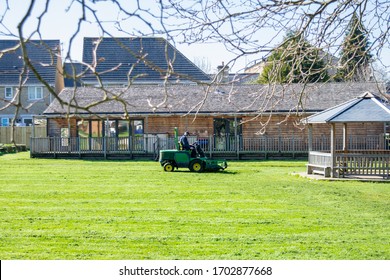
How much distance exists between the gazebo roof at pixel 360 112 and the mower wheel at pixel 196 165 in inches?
194

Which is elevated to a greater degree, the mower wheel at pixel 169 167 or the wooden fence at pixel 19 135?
the wooden fence at pixel 19 135

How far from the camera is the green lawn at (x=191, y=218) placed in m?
12.3

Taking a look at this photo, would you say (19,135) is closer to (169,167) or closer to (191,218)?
(169,167)

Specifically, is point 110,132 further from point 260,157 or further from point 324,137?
point 324,137

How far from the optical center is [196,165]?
3033 centimetres

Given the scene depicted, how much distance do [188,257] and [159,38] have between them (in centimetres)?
478

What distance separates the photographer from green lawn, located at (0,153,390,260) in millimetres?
12266

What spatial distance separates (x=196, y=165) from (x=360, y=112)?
7.13 meters

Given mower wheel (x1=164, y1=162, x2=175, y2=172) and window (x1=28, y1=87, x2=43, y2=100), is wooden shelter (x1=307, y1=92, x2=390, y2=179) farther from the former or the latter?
window (x1=28, y1=87, x2=43, y2=100)

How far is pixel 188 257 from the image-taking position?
11594mm

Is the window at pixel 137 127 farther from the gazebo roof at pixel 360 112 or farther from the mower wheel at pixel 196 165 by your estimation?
the gazebo roof at pixel 360 112

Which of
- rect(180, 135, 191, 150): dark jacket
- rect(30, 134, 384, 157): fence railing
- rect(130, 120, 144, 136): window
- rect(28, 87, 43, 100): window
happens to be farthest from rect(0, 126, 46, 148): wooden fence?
rect(180, 135, 191, 150): dark jacket

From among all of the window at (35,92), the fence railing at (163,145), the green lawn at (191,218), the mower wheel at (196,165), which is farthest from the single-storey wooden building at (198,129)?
the window at (35,92)

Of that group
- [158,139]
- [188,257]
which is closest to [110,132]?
[158,139]
